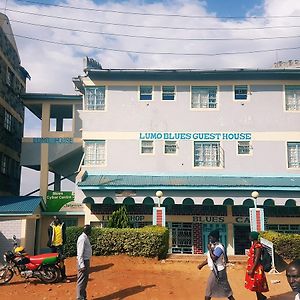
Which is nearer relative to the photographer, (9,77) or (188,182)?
(188,182)

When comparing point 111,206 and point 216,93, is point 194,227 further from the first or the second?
point 216,93

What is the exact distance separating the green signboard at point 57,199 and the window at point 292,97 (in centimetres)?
1423

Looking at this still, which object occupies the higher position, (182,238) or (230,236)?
(230,236)

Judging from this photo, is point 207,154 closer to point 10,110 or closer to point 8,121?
point 8,121

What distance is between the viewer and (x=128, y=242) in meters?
16.1

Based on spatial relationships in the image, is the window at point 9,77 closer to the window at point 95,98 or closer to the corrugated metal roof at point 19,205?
the window at point 95,98

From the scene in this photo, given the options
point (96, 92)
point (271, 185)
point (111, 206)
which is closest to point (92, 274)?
point (111, 206)

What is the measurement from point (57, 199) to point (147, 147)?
266 inches

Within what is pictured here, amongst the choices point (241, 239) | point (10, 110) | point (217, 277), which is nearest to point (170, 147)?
point (241, 239)

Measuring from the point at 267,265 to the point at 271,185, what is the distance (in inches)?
500

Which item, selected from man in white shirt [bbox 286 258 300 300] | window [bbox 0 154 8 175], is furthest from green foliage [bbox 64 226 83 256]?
man in white shirt [bbox 286 258 300 300]

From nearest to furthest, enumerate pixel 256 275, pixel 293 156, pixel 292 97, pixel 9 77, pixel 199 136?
pixel 256 275, pixel 293 156, pixel 199 136, pixel 292 97, pixel 9 77

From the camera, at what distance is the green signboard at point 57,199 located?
25125mm

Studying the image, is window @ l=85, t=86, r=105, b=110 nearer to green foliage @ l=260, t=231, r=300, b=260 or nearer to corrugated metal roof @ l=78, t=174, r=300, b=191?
corrugated metal roof @ l=78, t=174, r=300, b=191
